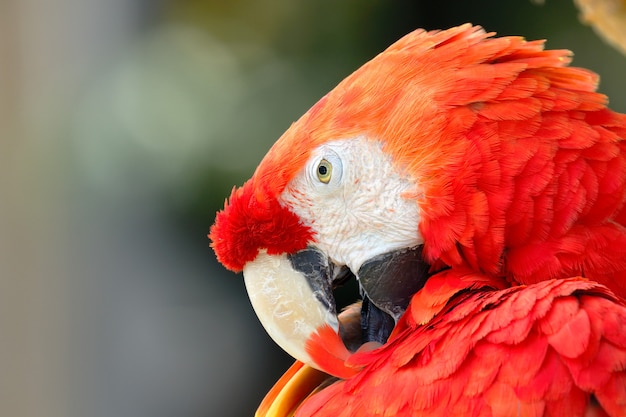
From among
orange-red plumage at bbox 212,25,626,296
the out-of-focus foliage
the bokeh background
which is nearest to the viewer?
orange-red plumage at bbox 212,25,626,296

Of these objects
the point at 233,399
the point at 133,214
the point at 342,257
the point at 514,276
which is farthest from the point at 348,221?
the point at 233,399

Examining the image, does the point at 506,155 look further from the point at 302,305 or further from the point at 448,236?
the point at 302,305

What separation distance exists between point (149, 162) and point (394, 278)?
1552mm

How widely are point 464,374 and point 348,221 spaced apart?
0.91 feet

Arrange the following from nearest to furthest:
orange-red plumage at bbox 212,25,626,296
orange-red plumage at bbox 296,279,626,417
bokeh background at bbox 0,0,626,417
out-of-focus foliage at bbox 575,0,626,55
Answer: orange-red plumage at bbox 296,279,626,417 < orange-red plumage at bbox 212,25,626,296 < out-of-focus foliage at bbox 575,0,626,55 < bokeh background at bbox 0,0,626,417

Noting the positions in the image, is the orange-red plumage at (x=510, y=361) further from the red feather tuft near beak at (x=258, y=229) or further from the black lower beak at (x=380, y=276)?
the red feather tuft near beak at (x=258, y=229)

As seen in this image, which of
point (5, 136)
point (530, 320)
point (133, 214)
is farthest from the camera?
point (133, 214)

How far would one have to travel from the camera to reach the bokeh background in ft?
7.11

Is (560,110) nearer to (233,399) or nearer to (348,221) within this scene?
(348,221)

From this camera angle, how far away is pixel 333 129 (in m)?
1.01

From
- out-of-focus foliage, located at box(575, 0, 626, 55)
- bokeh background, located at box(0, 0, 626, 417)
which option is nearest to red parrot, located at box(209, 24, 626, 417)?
out-of-focus foliage, located at box(575, 0, 626, 55)

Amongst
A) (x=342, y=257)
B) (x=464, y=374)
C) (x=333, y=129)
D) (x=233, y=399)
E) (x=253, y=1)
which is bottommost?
(x=233, y=399)

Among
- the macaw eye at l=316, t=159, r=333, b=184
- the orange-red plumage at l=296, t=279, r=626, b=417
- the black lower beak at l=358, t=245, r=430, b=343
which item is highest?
the macaw eye at l=316, t=159, r=333, b=184

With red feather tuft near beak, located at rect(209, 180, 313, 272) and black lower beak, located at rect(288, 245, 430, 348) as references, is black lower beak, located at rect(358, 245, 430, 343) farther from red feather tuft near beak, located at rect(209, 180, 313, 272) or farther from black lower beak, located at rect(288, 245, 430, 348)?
red feather tuft near beak, located at rect(209, 180, 313, 272)
